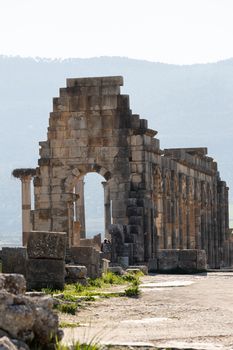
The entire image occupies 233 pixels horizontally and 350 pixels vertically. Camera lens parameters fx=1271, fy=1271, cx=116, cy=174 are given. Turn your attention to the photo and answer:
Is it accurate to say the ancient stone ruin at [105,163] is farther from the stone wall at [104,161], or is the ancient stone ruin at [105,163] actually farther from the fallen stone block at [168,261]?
the fallen stone block at [168,261]

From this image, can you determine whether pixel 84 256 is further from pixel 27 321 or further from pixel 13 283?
pixel 27 321

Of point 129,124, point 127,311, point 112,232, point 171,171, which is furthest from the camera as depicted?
point 171,171

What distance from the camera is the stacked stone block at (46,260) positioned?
1948 cm

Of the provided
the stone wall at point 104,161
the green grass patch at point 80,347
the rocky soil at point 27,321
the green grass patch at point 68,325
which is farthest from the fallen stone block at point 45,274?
the stone wall at point 104,161

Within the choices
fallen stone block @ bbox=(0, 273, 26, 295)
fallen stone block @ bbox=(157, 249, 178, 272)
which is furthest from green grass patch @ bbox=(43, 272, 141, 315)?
fallen stone block @ bbox=(157, 249, 178, 272)

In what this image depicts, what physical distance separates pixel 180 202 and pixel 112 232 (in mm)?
11286

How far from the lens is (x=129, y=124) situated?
37906 millimetres

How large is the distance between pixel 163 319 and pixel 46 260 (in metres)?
5.46

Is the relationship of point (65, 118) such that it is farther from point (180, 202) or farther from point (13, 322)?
point (13, 322)

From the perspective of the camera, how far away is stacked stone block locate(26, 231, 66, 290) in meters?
19.5

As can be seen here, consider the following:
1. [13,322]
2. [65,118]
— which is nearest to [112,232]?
[65,118]

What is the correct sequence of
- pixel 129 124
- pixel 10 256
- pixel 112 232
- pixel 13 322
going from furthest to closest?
pixel 129 124, pixel 112 232, pixel 10 256, pixel 13 322

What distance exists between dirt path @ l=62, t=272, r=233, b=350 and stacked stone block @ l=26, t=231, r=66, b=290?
1.37 metres

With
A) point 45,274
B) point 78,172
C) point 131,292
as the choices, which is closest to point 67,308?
point 131,292
